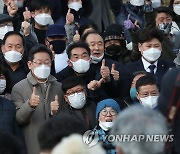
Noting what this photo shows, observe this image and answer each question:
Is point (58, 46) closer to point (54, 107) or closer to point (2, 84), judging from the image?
point (2, 84)

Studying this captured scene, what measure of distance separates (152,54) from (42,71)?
1.56m

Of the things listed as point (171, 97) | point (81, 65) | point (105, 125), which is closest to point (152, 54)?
point (81, 65)

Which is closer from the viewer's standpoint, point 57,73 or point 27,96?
point 27,96

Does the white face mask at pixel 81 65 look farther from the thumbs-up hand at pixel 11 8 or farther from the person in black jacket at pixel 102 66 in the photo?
the thumbs-up hand at pixel 11 8

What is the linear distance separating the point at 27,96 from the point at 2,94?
30 cm

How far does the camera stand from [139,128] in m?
3.66

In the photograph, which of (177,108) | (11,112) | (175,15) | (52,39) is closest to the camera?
(177,108)

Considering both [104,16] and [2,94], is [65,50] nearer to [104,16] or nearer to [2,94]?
[2,94]

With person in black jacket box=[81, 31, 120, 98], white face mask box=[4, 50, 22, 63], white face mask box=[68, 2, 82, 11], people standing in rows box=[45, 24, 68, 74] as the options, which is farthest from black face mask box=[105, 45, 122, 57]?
white face mask box=[68, 2, 82, 11]

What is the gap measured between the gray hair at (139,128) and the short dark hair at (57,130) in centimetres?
35

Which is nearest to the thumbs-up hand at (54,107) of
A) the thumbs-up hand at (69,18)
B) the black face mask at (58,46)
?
the black face mask at (58,46)

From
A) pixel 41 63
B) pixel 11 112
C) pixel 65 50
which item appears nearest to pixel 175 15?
pixel 65 50

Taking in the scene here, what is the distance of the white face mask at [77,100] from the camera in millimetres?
7141

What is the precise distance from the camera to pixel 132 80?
7625 millimetres
